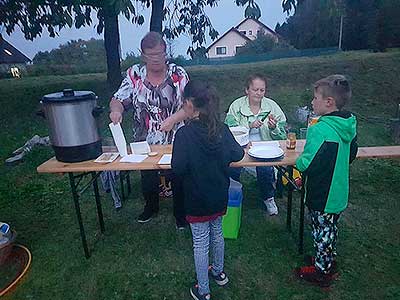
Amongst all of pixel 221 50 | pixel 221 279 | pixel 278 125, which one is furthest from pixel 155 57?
pixel 221 50

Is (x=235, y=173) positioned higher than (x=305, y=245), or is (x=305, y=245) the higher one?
(x=235, y=173)

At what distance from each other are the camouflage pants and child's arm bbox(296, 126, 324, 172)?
1.24ft

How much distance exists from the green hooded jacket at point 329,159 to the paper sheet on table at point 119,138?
4.33 feet

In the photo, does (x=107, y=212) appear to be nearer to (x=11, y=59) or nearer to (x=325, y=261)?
(x=325, y=261)

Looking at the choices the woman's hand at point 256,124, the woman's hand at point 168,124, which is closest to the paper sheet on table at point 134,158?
the woman's hand at point 168,124

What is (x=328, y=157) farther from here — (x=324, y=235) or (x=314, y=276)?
(x=314, y=276)

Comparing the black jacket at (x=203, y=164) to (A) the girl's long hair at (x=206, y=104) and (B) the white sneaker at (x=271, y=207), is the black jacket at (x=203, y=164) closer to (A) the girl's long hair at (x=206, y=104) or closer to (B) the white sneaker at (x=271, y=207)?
(A) the girl's long hair at (x=206, y=104)

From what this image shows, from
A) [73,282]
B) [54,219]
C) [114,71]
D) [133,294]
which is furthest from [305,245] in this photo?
[114,71]

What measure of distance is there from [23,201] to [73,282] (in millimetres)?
1872

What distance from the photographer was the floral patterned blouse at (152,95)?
112 inches

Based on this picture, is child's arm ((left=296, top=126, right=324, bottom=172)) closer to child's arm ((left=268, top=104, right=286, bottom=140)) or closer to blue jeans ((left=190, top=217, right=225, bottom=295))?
blue jeans ((left=190, top=217, right=225, bottom=295))

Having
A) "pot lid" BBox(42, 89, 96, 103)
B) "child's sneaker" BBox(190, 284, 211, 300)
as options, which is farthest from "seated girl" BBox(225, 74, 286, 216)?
"pot lid" BBox(42, 89, 96, 103)

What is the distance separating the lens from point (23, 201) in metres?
3.90

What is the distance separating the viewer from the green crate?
9.09ft
